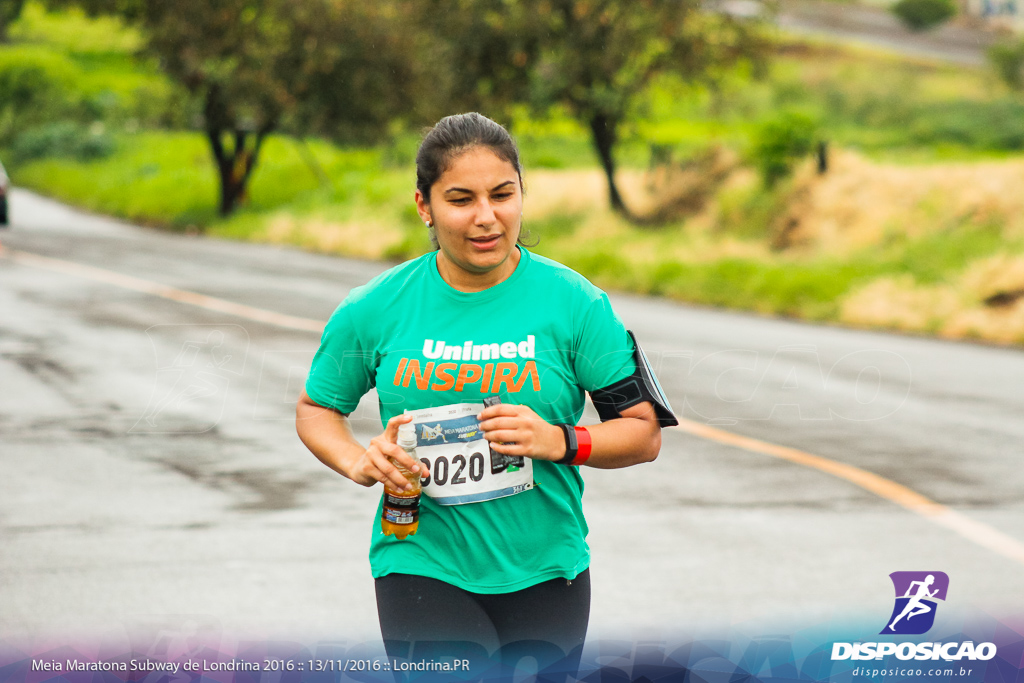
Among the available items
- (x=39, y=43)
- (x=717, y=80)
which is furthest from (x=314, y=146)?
(x=717, y=80)

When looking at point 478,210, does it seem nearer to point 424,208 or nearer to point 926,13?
point 424,208

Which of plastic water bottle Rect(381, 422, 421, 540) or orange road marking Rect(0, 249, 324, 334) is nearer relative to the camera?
plastic water bottle Rect(381, 422, 421, 540)

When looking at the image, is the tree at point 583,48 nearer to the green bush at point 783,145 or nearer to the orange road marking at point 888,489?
the green bush at point 783,145

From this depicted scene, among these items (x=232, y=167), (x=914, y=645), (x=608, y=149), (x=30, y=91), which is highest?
(x=30, y=91)

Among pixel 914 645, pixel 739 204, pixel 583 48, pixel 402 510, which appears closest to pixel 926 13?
pixel 739 204

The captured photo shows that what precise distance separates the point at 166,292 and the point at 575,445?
53.3 feet

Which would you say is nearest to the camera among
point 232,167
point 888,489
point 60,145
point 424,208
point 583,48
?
point 424,208

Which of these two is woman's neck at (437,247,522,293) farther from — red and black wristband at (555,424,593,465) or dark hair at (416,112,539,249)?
red and black wristband at (555,424,593,465)

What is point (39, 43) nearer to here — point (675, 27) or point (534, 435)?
point (675, 27)

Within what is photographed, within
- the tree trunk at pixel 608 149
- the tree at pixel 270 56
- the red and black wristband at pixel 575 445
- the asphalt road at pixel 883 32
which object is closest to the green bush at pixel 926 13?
the asphalt road at pixel 883 32

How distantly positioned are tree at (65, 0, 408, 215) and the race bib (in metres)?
31.4

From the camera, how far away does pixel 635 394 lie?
122 inches

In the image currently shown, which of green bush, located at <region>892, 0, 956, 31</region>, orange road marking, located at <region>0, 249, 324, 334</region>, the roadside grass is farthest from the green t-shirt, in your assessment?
green bush, located at <region>892, 0, 956, 31</region>

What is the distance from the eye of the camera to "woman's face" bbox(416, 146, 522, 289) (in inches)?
120
